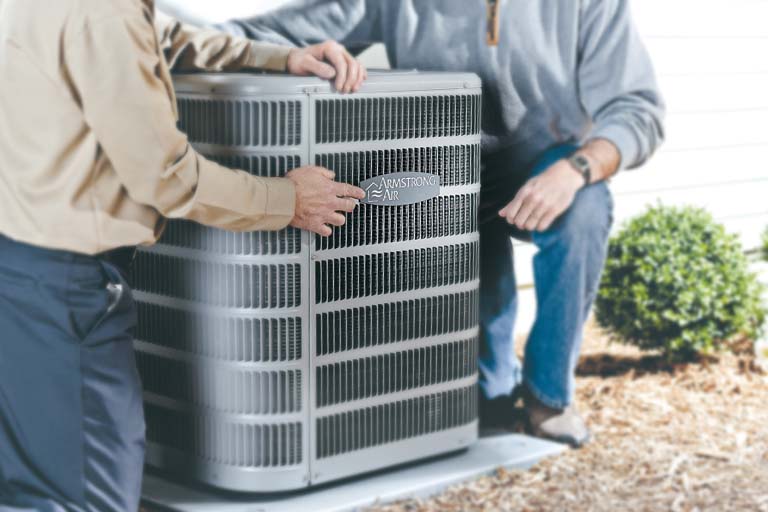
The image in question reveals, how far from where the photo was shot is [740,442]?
3777 mm

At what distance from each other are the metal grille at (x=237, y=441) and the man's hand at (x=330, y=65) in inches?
35.7

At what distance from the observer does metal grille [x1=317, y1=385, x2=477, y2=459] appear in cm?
306

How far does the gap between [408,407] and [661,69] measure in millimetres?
2131

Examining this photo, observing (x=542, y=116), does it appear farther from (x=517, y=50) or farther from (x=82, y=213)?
(x=82, y=213)

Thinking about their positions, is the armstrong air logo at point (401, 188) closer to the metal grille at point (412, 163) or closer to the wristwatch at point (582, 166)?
the metal grille at point (412, 163)

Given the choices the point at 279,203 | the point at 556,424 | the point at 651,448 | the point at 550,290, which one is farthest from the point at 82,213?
the point at 651,448

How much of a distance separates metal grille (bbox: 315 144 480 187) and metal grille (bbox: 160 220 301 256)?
204 millimetres

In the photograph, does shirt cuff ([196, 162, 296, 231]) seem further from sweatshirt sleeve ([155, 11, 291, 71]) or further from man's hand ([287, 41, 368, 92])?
sweatshirt sleeve ([155, 11, 291, 71])

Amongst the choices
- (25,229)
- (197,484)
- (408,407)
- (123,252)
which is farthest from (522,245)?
(25,229)

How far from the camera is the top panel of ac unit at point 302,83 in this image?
277cm

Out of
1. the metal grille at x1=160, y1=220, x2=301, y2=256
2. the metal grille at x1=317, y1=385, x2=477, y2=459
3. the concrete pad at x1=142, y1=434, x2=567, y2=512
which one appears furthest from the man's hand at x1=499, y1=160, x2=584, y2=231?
the metal grille at x1=160, y1=220, x2=301, y2=256

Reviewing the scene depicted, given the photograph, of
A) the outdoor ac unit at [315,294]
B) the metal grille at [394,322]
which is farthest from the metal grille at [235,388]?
the metal grille at [394,322]

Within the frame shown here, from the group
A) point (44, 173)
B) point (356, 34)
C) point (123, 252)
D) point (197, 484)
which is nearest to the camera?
point (44, 173)

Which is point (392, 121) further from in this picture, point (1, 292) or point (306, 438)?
point (1, 292)
